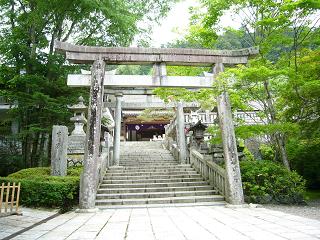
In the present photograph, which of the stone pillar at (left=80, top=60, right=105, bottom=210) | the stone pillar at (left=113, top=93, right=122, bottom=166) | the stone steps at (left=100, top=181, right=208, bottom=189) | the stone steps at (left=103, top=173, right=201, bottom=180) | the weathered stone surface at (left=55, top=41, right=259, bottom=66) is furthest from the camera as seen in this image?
the stone pillar at (left=113, top=93, right=122, bottom=166)

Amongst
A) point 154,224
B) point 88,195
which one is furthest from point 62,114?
point 154,224

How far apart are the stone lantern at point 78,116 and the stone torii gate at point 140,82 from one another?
3906 millimetres

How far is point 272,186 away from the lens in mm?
8953

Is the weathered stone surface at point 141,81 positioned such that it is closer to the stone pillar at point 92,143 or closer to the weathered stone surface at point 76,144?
the stone pillar at point 92,143

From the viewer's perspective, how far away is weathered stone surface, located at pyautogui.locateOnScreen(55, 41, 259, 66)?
8.81 m

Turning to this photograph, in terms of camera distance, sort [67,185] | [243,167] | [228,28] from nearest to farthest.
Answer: [67,185]
[243,167]
[228,28]

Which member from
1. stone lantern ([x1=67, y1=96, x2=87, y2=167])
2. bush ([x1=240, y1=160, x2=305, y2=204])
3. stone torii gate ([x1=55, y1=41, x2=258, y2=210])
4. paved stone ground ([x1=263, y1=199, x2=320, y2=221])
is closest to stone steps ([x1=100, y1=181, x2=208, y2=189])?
bush ([x1=240, y1=160, x2=305, y2=204])

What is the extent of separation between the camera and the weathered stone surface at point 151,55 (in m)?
8.81

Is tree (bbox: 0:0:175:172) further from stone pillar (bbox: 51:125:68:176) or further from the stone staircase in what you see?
the stone staircase

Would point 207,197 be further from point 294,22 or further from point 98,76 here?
point 294,22

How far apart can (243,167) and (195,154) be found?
10.9 feet

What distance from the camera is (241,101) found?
995cm

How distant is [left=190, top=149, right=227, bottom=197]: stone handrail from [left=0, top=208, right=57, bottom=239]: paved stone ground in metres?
5.64

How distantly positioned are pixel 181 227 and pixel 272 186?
5.00 meters
